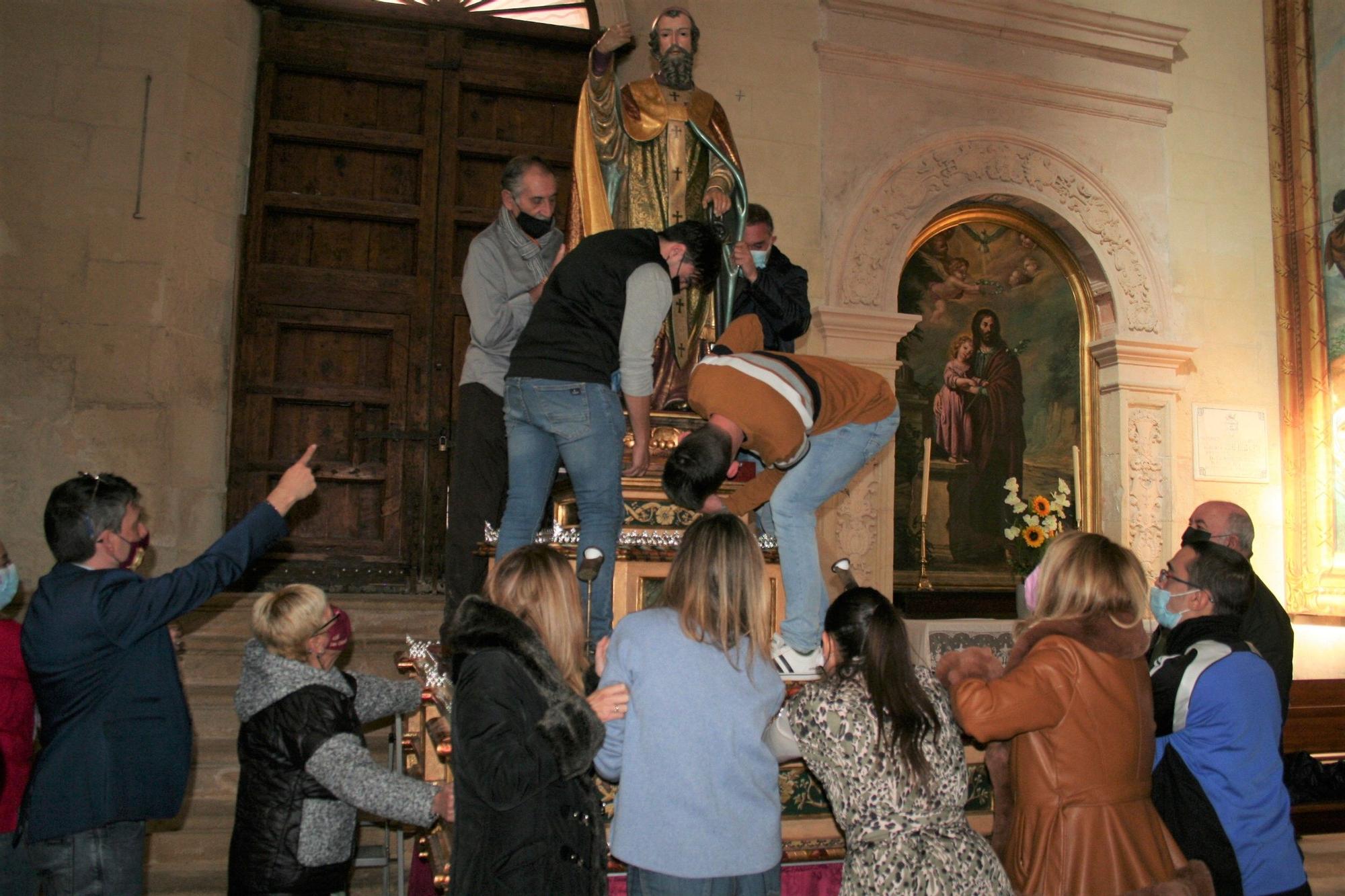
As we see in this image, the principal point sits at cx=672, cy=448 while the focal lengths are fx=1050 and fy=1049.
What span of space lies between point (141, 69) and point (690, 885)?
5.81 metres

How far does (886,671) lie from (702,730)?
1.45ft

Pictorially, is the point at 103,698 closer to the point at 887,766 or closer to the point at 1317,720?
the point at 887,766

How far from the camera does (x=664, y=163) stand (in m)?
5.22

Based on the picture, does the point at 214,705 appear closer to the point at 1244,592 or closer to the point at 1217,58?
the point at 1244,592

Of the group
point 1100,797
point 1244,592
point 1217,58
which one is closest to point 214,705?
point 1100,797

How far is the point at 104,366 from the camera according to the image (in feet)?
18.9

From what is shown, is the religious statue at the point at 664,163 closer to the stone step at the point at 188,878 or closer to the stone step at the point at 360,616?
the stone step at the point at 360,616

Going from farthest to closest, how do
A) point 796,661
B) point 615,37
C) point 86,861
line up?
point 615,37
point 796,661
point 86,861

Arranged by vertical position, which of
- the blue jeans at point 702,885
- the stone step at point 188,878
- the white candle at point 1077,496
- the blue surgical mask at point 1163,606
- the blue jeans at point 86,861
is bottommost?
the stone step at point 188,878

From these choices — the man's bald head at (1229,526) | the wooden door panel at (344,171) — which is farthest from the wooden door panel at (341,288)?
the man's bald head at (1229,526)

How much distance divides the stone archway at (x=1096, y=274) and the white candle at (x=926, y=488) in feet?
2.52

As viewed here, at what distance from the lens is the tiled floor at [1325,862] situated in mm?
4492

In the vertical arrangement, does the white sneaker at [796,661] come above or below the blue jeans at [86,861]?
above

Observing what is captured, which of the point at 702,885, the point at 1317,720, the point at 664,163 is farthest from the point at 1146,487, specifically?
the point at 702,885
